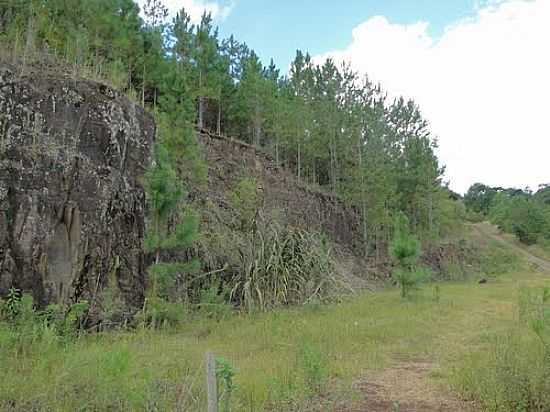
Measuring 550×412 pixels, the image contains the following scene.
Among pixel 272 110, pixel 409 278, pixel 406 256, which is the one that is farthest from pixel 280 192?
pixel 409 278

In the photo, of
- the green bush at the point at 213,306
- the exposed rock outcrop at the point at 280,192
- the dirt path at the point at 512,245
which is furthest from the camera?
the dirt path at the point at 512,245

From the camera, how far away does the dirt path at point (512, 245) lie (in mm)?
37438

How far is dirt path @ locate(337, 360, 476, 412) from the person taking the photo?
5148 millimetres

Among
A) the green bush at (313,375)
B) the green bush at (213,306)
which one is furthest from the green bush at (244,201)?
the green bush at (313,375)

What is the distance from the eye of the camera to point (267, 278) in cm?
1343

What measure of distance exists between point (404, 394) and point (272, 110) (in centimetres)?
2149

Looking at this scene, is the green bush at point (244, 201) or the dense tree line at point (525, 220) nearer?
the green bush at point (244, 201)

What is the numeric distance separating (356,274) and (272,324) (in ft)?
50.0

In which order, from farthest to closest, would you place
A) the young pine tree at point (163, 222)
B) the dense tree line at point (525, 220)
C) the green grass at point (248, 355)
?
the dense tree line at point (525, 220) < the young pine tree at point (163, 222) < the green grass at point (248, 355)

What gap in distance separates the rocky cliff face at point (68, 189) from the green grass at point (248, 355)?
1.52 meters

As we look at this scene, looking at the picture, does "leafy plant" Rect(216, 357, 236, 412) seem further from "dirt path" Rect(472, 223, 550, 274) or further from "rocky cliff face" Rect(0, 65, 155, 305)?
"dirt path" Rect(472, 223, 550, 274)

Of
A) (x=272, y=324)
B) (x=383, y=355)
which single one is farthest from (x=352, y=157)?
(x=383, y=355)

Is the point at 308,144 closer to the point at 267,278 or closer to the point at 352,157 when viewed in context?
the point at 352,157

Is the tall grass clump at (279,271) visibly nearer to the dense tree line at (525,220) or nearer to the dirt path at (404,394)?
the dirt path at (404,394)
